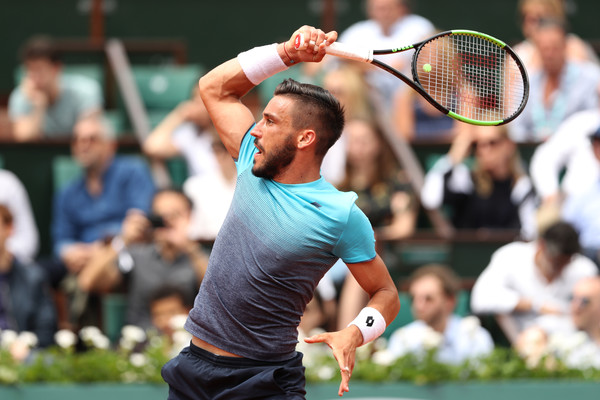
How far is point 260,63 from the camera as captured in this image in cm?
382

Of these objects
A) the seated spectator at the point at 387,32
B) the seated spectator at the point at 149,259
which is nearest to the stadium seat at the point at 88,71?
the seated spectator at the point at 387,32

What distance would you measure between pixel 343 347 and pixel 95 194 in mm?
4655

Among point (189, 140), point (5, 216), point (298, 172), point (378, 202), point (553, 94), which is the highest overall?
point (553, 94)

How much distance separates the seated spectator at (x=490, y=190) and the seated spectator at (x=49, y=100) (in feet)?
9.30

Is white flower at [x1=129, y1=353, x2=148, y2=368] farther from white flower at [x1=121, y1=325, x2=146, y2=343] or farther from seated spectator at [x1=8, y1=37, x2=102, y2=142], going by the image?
seated spectator at [x1=8, y1=37, x2=102, y2=142]

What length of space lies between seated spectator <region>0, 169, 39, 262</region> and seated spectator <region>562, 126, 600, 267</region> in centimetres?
379

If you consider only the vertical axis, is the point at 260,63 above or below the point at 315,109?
above

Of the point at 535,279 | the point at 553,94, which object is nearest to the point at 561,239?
the point at 535,279

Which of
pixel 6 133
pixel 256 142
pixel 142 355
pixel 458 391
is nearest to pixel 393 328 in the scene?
pixel 458 391

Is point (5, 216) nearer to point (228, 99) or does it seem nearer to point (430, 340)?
point (430, 340)

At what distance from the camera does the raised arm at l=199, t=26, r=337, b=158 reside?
379 centimetres

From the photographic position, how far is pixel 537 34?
8.37 metres

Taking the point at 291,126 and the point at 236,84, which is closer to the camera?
the point at 291,126

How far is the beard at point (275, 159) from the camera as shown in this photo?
141 inches
